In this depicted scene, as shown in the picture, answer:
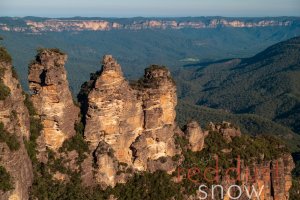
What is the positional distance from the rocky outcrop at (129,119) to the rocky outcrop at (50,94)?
2.37 metres

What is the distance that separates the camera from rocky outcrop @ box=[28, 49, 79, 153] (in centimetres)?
3600

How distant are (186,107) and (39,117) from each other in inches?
3969

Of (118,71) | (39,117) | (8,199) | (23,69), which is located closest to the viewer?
(8,199)

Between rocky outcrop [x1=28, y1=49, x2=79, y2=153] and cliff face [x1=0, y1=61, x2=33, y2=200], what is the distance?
1946 mm

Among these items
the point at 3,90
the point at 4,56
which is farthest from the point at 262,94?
the point at 3,90

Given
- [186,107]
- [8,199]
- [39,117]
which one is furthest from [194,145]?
[186,107]

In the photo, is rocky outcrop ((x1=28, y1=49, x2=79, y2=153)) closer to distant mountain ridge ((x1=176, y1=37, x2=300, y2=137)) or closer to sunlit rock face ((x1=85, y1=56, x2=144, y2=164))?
sunlit rock face ((x1=85, y1=56, x2=144, y2=164))

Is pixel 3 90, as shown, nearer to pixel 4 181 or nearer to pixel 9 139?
pixel 9 139

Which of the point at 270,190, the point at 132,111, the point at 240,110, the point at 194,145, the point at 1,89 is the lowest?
the point at 240,110

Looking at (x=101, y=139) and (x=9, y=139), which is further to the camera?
(x=101, y=139)

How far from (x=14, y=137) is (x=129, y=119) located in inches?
457

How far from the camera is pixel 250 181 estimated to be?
46.1 meters

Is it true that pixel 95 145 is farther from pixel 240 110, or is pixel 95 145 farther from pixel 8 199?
pixel 240 110

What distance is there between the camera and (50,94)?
36.1 m
